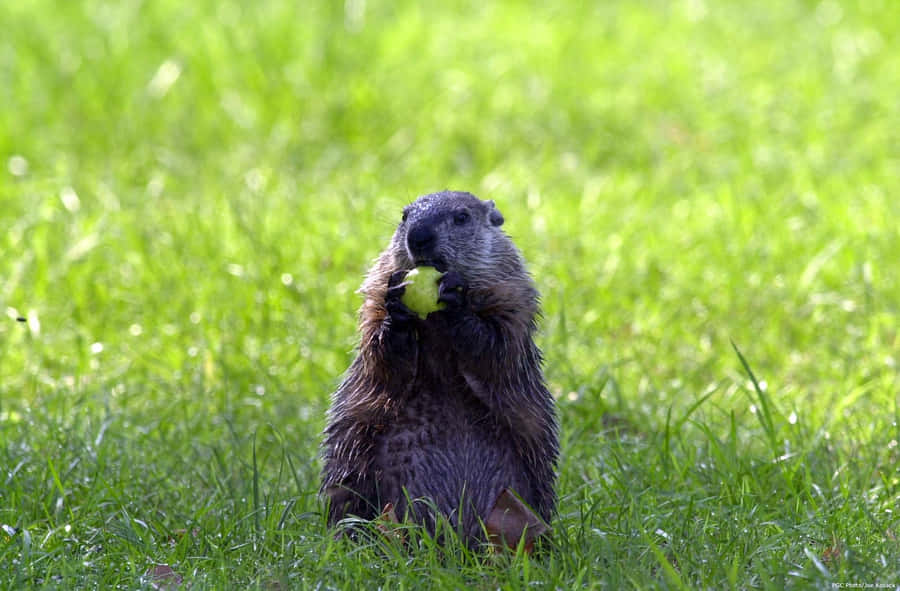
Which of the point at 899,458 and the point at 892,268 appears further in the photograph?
the point at 892,268

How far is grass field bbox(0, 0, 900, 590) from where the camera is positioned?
387cm

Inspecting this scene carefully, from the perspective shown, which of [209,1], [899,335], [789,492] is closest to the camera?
[789,492]

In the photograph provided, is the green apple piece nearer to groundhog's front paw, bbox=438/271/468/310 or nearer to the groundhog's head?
groundhog's front paw, bbox=438/271/468/310

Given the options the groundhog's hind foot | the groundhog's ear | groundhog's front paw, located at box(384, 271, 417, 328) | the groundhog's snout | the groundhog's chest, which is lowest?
the groundhog's hind foot

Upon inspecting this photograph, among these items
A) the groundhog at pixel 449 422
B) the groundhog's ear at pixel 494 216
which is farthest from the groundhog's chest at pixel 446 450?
the groundhog's ear at pixel 494 216

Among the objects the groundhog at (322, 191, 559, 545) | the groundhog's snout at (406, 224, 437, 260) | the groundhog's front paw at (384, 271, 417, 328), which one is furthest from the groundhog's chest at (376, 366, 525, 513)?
the groundhog's snout at (406, 224, 437, 260)

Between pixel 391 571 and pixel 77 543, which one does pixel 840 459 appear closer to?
pixel 391 571

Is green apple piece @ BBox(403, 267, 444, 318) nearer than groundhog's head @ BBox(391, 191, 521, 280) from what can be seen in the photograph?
Yes

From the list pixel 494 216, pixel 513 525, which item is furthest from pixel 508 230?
pixel 513 525

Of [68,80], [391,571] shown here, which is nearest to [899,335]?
[391,571]

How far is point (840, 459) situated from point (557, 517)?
130 cm

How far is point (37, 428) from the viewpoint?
15.9 feet

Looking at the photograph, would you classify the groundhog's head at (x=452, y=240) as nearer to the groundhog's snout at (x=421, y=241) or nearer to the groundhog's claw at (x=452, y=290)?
the groundhog's snout at (x=421, y=241)

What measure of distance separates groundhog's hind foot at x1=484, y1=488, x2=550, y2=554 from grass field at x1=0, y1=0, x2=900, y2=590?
73mm
